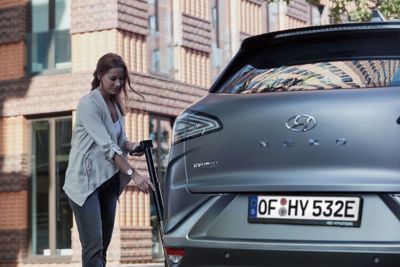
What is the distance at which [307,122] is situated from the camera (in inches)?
177

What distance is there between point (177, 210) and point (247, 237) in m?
0.40

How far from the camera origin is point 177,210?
15.5ft

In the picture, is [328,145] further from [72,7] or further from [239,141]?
[72,7]

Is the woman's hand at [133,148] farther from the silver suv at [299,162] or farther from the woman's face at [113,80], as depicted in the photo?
the silver suv at [299,162]

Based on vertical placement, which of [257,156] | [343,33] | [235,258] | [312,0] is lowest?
[235,258]

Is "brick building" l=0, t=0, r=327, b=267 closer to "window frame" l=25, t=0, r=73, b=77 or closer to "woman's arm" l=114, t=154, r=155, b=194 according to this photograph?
"window frame" l=25, t=0, r=73, b=77

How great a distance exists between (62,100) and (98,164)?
42.1 feet

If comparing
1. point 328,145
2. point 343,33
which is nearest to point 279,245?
point 328,145

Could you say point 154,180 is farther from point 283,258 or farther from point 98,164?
point 283,258

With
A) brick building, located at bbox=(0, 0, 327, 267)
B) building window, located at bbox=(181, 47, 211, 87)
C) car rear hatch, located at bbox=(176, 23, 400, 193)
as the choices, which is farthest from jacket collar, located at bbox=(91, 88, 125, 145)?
building window, located at bbox=(181, 47, 211, 87)

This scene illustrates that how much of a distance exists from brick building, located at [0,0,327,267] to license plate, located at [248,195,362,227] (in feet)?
47.0

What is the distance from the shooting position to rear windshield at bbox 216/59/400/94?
4570mm

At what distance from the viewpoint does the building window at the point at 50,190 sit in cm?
1944

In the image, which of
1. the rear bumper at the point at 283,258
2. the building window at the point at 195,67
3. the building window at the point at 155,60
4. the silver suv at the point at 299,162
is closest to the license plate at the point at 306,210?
the silver suv at the point at 299,162
